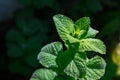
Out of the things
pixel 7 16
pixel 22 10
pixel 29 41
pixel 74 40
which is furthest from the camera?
pixel 7 16

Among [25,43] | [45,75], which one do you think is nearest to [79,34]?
[45,75]

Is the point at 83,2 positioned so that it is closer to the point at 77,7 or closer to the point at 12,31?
the point at 77,7

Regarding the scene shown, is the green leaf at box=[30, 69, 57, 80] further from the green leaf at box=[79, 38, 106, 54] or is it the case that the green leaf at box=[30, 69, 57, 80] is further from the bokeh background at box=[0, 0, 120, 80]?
the bokeh background at box=[0, 0, 120, 80]

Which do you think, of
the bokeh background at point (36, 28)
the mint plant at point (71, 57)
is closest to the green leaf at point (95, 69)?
the mint plant at point (71, 57)

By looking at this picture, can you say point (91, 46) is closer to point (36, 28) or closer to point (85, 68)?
point (85, 68)

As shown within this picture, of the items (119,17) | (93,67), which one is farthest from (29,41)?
(93,67)
